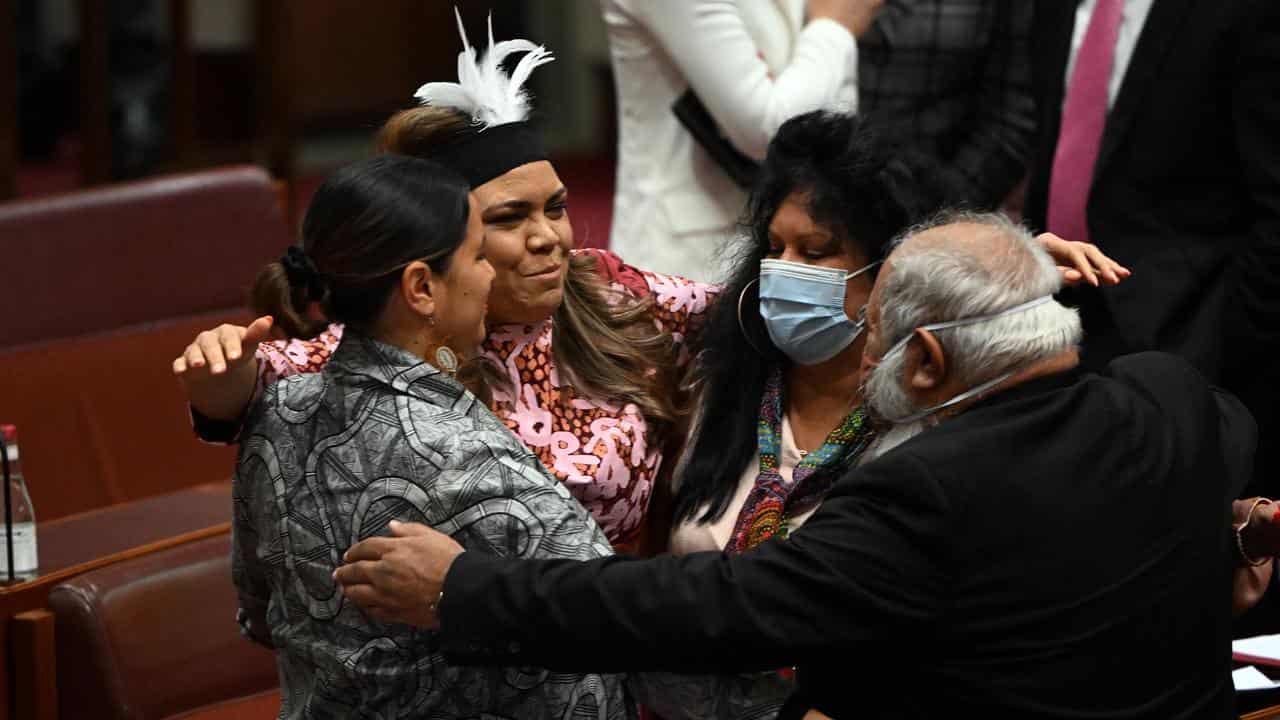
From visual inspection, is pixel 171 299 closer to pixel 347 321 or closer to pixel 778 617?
pixel 347 321

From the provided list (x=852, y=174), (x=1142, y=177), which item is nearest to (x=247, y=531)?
(x=852, y=174)

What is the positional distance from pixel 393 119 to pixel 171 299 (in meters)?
1.75

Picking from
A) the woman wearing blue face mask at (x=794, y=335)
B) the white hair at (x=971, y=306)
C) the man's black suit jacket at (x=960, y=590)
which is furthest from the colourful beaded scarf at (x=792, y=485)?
the man's black suit jacket at (x=960, y=590)

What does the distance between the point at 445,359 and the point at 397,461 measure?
0.54ft

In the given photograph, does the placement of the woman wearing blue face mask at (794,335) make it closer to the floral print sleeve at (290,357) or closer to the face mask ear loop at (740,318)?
the face mask ear loop at (740,318)

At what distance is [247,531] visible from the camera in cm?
Answer: 229

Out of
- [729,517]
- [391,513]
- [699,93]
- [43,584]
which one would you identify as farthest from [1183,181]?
[43,584]

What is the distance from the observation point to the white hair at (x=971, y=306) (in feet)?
6.57

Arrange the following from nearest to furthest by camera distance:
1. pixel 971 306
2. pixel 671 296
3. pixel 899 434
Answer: pixel 971 306, pixel 899 434, pixel 671 296

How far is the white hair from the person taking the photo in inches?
Answer: 78.9

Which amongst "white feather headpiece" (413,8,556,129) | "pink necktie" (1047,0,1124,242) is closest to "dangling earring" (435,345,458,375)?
"white feather headpiece" (413,8,556,129)

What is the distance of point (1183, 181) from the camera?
320cm

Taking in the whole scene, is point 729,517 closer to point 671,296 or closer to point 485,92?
point 671,296

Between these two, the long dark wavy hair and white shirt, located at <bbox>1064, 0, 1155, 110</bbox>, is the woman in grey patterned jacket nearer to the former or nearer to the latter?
the long dark wavy hair
